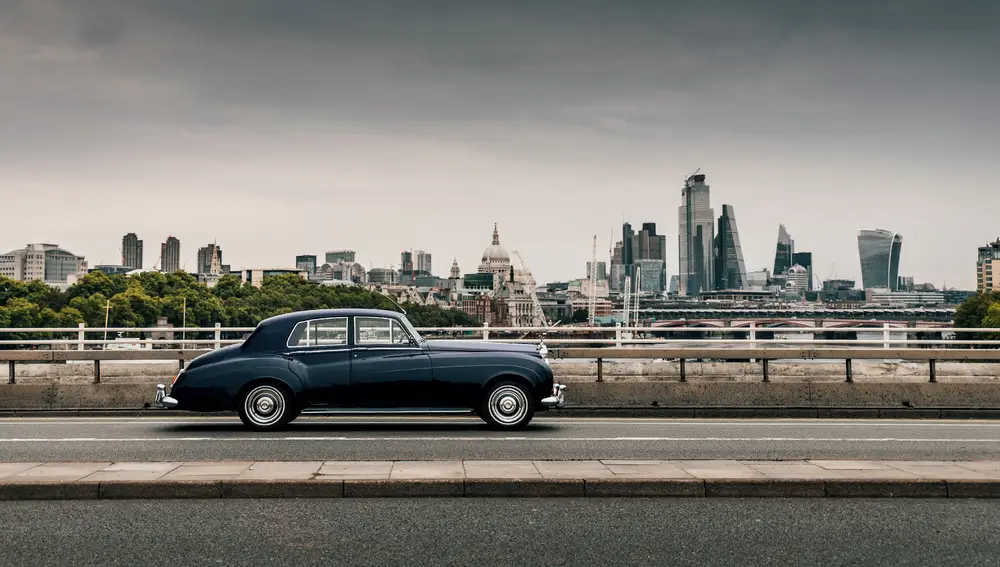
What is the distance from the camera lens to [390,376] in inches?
535

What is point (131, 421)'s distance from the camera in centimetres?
1565

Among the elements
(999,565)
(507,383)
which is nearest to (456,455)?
(507,383)

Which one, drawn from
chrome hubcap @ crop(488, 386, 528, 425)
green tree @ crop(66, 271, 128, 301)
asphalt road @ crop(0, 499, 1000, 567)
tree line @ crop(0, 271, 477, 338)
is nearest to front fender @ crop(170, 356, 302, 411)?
chrome hubcap @ crop(488, 386, 528, 425)

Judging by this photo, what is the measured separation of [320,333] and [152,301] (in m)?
115

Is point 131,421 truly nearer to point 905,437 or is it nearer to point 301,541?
point 301,541

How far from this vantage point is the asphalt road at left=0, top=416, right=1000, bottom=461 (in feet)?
37.0

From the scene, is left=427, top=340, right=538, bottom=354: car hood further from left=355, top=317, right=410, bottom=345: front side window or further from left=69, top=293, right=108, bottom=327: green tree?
left=69, top=293, right=108, bottom=327: green tree

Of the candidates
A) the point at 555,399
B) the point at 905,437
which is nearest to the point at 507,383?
the point at 555,399

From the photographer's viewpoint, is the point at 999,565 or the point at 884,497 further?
the point at 884,497

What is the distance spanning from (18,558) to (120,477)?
2189 mm

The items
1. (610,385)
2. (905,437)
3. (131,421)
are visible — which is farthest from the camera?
(610,385)

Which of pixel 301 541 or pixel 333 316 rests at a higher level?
pixel 333 316

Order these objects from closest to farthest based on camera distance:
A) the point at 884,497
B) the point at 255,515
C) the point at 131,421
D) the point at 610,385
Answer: the point at 255,515
the point at 884,497
the point at 131,421
the point at 610,385

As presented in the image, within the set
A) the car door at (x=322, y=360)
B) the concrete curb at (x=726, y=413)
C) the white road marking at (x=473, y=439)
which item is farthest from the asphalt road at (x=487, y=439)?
the concrete curb at (x=726, y=413)
